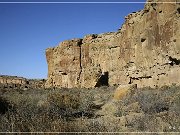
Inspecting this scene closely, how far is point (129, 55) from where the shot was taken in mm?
41219

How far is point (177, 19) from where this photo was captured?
27.9 metres

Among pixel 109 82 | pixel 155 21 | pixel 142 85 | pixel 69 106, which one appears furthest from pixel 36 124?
pixel 109 82

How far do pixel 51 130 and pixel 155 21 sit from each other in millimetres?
28222

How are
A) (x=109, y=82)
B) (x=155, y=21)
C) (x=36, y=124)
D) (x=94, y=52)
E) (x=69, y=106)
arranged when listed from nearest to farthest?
(x=36, y=124) < (x=69, y=106) < (x=155, y=21) < (x=109, y=82) < (x=94, y=52)

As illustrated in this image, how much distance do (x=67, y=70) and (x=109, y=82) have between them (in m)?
12.6

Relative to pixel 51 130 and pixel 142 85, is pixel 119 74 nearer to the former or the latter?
pixel 142 85

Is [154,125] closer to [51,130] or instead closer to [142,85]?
[51,130]

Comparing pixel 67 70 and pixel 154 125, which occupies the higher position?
pixel 67 70

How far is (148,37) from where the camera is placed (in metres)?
34.2

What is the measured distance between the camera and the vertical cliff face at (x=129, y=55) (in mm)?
29000

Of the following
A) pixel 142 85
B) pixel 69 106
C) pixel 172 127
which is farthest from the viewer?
pixel 142 85

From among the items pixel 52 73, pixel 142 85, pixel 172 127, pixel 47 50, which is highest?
pixel 47 50

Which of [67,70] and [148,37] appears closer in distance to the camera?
[148,37]

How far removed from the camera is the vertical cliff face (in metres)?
29.0
